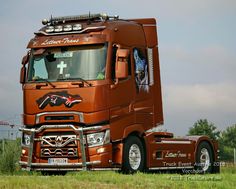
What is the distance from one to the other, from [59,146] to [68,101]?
1277mm

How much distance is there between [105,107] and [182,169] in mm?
4804

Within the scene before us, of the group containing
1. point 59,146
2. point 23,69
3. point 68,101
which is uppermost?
point 23,69

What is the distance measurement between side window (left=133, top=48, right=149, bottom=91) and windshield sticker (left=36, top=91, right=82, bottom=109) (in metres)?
2.14

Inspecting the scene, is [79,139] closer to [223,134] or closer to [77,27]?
[77,27]

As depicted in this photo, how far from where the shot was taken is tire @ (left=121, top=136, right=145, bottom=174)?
50.5ft

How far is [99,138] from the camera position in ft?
49.1

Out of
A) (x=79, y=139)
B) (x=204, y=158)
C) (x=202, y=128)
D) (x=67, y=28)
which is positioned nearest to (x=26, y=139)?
(x=79, y=139)

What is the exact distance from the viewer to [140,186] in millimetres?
11578

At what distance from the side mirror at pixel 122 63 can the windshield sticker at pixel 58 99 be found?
4.16 feet

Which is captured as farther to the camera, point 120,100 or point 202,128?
point 202,128

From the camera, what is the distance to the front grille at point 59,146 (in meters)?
15.2

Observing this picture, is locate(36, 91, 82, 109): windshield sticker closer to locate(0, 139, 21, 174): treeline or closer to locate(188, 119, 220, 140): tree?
locate(0, 139, 21, 174): treeline

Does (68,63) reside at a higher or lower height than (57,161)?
higher

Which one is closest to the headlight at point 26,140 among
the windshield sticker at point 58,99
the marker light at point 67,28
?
the windshield sticker at point 58,99
